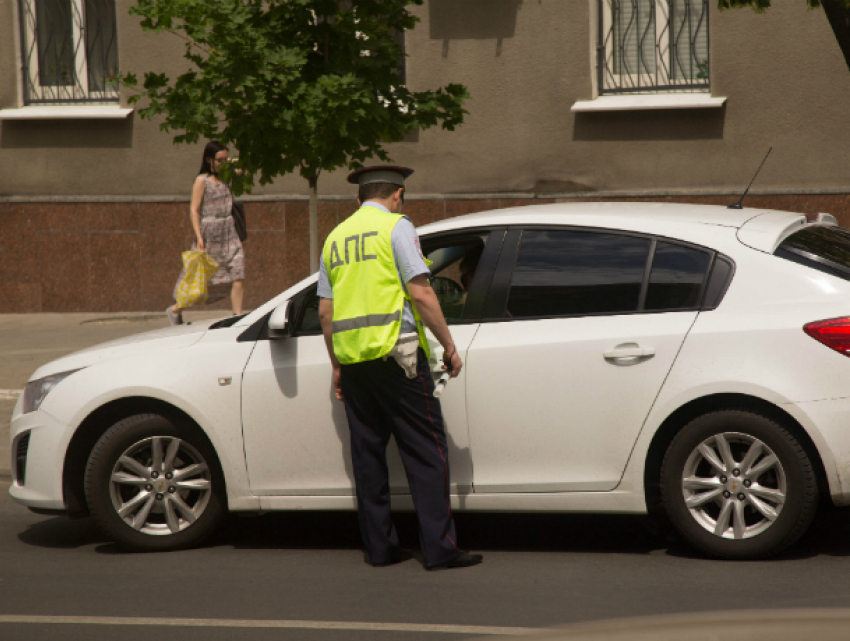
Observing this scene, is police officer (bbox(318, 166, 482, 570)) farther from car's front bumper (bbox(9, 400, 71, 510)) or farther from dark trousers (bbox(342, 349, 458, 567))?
car's front bumper (bbox(9, 400, 71, 510))

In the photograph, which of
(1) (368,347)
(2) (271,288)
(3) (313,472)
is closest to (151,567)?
A: (3) (313,472)

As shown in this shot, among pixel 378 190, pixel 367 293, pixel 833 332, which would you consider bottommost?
pixel 833 332

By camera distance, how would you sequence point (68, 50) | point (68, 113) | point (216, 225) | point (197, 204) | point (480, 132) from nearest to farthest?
point (197, 204), point (216, 225), point (480, 132), point (68, 113), point (68, 50)

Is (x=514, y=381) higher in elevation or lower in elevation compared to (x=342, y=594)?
higher

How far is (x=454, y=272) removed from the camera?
5590 millimetres

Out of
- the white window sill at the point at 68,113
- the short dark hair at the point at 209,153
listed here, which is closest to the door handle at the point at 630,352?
the short dark hair at the point at 209,153

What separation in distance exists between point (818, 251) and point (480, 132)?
8.49 meters

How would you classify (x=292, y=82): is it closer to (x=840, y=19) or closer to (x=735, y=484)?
(x=840, y=19)

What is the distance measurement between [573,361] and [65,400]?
2426 millimetres

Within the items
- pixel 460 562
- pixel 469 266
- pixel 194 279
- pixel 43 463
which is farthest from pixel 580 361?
pixel 194 279

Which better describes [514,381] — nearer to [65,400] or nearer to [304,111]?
[65,400]

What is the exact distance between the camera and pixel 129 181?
46.7 ft

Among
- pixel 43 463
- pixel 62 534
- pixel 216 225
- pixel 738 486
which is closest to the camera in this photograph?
pixel 738 486

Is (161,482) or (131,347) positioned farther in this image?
(131,347)
